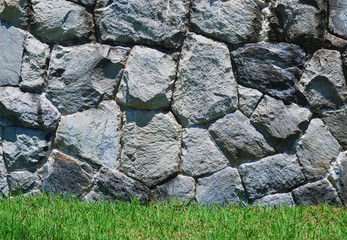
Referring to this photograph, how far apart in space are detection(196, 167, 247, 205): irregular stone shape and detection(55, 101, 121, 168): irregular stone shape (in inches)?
26.5

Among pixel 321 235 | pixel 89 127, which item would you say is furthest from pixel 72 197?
pixel 321 235

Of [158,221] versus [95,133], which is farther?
[95,133]

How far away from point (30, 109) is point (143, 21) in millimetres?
1054

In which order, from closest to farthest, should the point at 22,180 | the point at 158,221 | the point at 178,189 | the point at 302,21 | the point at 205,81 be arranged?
the point at 158,221
the point at 302,21
the point at 205,81
the point at 178,189
the point at 22,180

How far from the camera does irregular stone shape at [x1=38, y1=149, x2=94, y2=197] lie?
3.09 meters

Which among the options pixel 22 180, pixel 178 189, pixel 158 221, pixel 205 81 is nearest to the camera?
pixel 158 221

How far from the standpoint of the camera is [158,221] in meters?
2.60

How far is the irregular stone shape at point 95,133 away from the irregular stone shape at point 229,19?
893 mm

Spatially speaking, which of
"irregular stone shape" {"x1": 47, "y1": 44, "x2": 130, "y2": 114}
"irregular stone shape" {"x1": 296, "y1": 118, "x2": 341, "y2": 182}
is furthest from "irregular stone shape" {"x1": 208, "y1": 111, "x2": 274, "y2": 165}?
"irregular stone shape" {"x1": 47, "y1": 44, "x2": 130, "y2": 114}

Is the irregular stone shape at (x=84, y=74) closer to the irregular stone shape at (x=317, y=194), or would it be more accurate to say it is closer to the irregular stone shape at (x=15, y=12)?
the irregular stone shape at (x=15, y=12)

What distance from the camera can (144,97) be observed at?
9.72 ft

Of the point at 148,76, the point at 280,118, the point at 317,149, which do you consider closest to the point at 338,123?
the point at 317,149

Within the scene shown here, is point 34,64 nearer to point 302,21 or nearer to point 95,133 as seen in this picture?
point 95,133

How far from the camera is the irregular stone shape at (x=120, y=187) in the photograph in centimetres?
306
